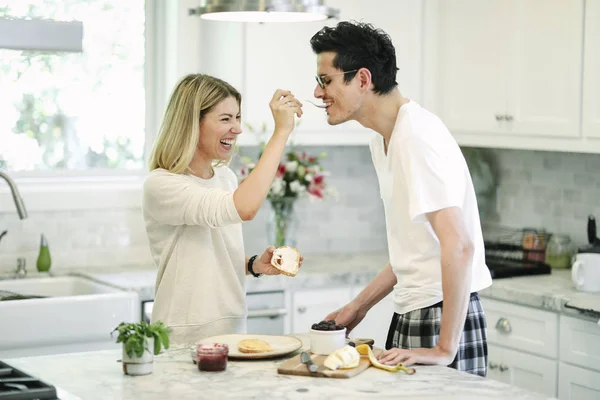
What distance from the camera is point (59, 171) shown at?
15.5ft

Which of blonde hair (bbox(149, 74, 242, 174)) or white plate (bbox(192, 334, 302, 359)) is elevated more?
blonde hair (bbox(149, 74, 242, 174))

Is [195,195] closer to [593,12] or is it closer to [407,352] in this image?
[407,352]

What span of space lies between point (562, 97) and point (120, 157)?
2.09m

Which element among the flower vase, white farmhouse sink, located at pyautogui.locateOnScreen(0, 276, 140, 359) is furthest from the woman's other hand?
the flower vase

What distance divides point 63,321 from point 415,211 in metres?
1.83

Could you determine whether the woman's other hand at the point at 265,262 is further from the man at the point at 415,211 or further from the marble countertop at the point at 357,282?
the marble countertop at the point at 357,282

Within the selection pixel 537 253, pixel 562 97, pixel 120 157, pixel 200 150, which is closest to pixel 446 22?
pixel 562 97

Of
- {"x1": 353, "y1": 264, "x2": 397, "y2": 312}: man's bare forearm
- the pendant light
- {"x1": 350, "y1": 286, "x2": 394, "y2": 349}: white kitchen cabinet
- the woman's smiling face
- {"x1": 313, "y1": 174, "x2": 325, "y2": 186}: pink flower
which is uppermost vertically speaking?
the pendant light

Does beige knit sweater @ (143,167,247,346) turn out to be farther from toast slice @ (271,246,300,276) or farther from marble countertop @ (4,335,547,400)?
marble countertop @ (4,335,547,400)

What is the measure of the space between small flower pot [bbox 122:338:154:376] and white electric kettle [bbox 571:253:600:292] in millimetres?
2238

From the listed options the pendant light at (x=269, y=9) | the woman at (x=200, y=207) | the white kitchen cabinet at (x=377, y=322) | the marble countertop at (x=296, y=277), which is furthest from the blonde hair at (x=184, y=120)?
the white kitchen cabinet at (x=377, y=322)

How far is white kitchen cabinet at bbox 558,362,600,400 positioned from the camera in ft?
12.7

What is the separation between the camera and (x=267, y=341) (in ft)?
9.05

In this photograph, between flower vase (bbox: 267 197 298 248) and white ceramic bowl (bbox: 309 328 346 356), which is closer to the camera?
white ceramic bowl (bbox: 309 328 346 356)
